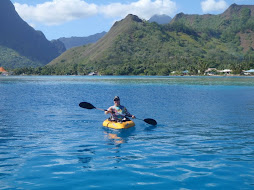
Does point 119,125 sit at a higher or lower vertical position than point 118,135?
higher

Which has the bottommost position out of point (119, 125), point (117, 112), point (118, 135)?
point (118, 135)

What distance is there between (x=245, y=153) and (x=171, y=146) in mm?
3678

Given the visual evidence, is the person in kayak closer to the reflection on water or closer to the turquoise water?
the reflection on water

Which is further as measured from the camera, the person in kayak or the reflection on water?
the person in kayak

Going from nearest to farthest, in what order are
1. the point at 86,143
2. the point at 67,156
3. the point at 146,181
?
1. the point at 146,181
2. the point at 67,156
3. the point at 86,143

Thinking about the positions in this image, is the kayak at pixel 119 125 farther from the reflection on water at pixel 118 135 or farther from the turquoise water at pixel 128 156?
the turquoise water at pixel 128 156

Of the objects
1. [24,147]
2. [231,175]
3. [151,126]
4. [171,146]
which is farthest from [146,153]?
[151,126]

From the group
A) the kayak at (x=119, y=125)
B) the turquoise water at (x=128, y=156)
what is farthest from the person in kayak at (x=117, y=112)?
the turquoise water at (x=128, y=156)

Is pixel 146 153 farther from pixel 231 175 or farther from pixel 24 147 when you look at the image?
pixel 24 147

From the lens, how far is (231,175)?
465 inches

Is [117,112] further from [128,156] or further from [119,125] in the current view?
[128,156]

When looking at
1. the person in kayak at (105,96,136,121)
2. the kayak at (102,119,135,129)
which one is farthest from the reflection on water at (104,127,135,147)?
the person in kayak at (105,96,136,121)

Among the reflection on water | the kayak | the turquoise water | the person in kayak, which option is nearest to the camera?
the turquoise water

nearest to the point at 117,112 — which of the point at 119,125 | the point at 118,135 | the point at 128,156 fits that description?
the point at 119,125
